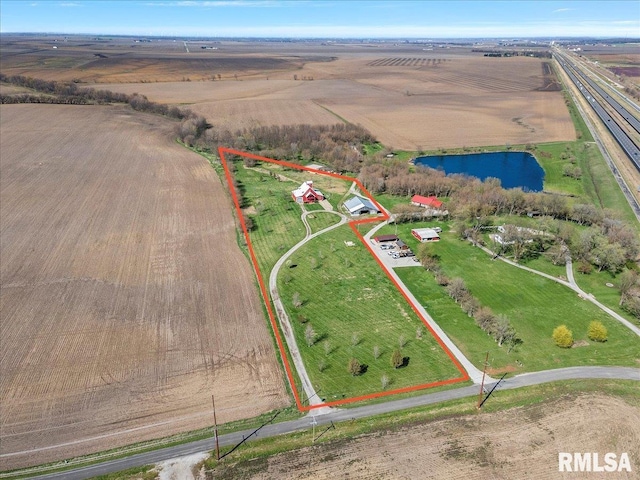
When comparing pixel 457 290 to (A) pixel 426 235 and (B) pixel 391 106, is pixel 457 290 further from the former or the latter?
(B) pixel 391 106

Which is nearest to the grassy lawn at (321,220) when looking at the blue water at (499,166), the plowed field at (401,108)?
the blue water at (499,166)

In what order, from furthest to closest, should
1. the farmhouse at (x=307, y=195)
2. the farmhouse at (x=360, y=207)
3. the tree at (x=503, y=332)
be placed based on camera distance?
the farmhouse at (x=307, y=195) < the farmhouse at (x=360, y=207) < the tree at (x=503, y=332)

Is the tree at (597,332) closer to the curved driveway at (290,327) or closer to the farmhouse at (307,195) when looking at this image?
the curved driveway at (290,327)

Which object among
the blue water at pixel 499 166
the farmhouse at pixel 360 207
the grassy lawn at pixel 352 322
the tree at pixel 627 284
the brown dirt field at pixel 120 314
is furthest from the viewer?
the blue water at pixel 499 166

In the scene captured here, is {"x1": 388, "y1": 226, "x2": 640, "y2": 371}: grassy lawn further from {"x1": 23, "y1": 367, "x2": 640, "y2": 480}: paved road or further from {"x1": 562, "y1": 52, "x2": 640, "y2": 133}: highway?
{"x1": 562, "y1": 52, "x2": 640, "y2": 133}: highway

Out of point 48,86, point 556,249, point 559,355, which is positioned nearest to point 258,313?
point 559,355

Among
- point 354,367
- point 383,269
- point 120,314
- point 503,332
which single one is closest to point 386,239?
point 383,269
